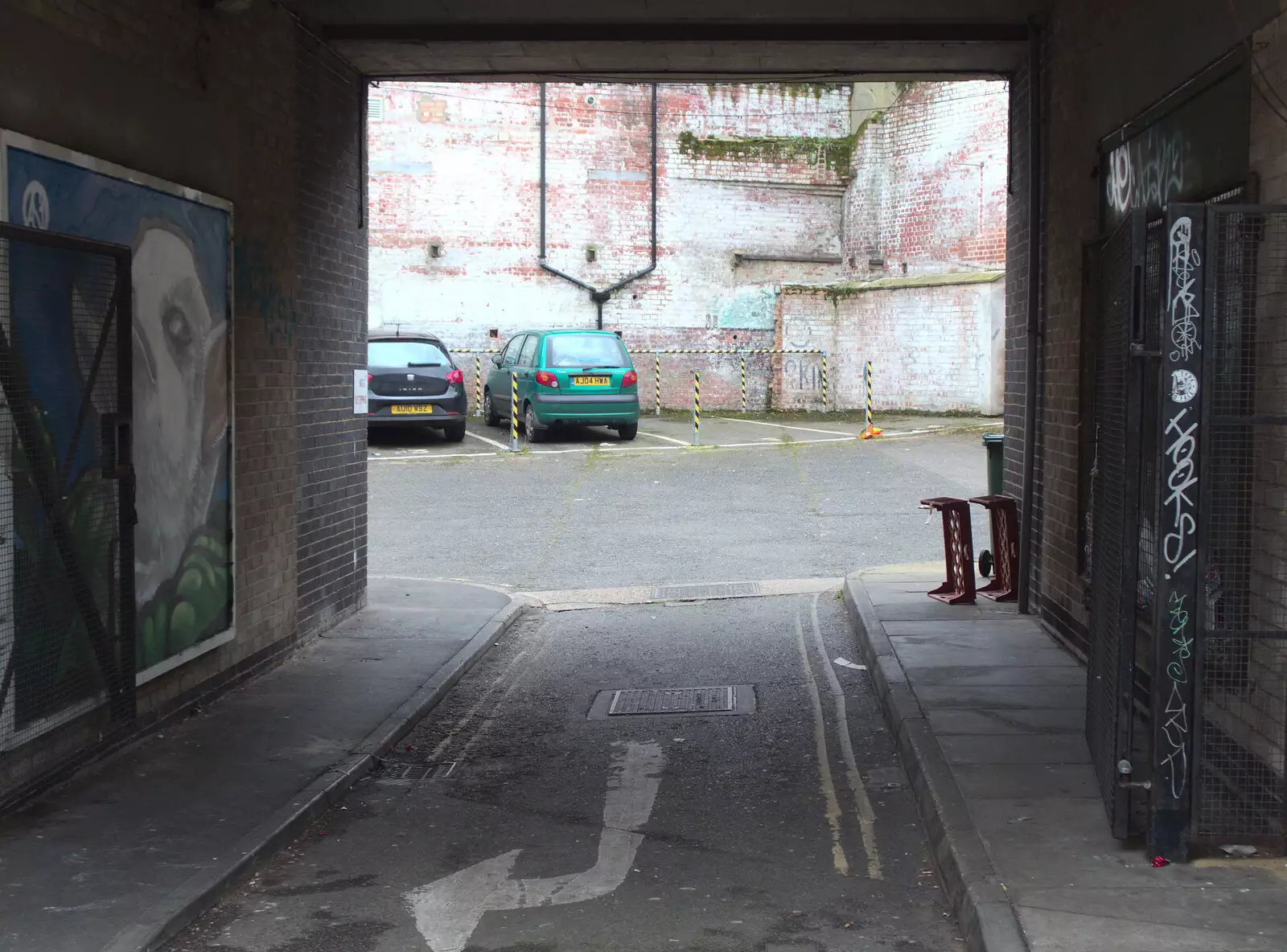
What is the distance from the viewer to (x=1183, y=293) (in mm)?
4867

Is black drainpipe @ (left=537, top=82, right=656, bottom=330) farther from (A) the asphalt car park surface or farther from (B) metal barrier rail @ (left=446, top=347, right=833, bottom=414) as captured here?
(A) the asphalt car park surface

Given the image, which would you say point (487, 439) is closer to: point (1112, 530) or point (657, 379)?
point (657, 379)

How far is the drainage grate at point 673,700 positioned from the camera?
8359mm

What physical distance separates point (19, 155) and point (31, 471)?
1.33 metres

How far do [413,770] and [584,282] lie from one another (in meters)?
23.2

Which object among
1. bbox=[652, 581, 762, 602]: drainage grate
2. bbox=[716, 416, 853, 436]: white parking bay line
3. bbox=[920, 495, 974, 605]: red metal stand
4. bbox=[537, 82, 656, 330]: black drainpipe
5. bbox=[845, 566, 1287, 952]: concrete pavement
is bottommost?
bbox=[845, 566, 1287, 952]: concrete pavement

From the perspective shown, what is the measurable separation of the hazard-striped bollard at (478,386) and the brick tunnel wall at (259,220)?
17441 mm

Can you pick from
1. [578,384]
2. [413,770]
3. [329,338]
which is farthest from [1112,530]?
[578,384]

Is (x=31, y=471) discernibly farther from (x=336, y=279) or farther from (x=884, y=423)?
(x=884, y=423)

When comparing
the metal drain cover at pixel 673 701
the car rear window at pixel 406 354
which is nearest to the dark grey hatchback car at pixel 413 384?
the car rear window at pixel 406 354

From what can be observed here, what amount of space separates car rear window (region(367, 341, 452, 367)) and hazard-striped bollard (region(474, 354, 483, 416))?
5519mm

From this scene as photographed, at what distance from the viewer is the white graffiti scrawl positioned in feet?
15.9

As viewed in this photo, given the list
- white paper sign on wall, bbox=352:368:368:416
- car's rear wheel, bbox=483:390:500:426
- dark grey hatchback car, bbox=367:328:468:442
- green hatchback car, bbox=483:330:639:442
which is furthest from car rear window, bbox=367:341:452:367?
white paper sign on wall, bbox=352:368:368:416

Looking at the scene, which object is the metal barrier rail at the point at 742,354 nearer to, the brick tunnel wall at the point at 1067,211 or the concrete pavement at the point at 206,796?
the brick tunnel wall at the point at 1067,211
